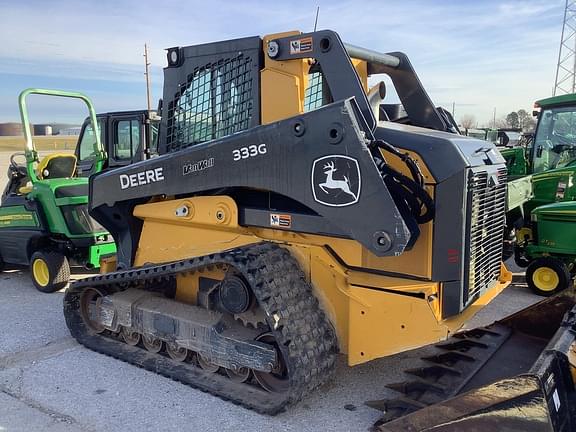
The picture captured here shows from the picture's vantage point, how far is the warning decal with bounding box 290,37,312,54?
350 centimetres

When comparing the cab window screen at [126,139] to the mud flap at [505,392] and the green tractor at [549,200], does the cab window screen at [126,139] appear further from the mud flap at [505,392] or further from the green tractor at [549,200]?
the mud flap at [505,392]

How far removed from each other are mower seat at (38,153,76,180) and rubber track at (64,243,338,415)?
3647 millimetres

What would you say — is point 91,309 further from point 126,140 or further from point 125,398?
point 126,140

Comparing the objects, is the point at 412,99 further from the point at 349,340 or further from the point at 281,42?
the point at 349,340

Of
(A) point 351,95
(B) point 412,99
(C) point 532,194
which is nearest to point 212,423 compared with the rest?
(A) point 351,95

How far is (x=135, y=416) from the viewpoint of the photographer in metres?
3.60

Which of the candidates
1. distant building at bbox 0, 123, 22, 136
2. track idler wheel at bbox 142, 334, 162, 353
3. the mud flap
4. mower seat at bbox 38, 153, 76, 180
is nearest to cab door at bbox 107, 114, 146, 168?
mower seat at bbox 38, 153, 76, 180

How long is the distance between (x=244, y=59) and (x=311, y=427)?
2513mm

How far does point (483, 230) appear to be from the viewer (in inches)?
143

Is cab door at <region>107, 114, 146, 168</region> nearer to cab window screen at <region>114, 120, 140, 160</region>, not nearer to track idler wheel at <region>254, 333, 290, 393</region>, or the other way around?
cab window screen at <region>114, 120, 140, 160</region>

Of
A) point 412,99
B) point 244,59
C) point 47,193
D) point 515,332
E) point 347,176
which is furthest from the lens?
point 47,193

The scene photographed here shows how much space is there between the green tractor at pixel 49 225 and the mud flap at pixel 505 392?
14.5 feet

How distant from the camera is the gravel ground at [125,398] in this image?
A: 3496mm

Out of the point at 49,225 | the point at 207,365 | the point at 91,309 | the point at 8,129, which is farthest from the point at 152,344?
the point at 8,129
